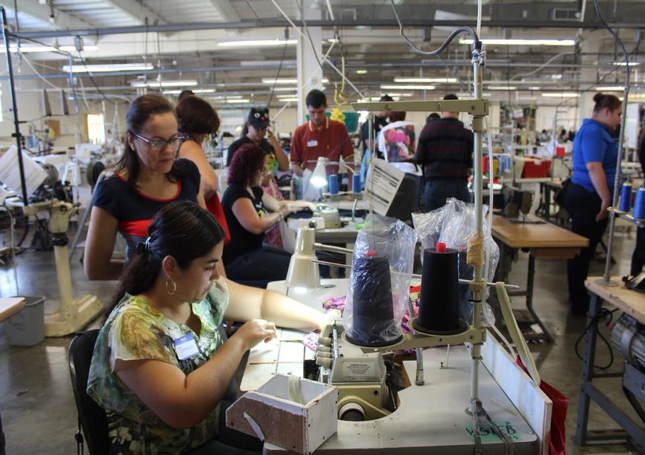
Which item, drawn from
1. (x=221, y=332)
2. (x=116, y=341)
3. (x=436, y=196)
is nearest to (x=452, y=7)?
(x=436, y=196)

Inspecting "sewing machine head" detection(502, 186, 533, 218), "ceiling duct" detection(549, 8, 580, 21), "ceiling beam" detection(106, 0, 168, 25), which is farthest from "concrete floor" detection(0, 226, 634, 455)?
"ceiling beam" detection(106, 0, 168, 25)

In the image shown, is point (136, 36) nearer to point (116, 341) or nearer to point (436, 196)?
point (436, 196)

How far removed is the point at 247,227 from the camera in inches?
104

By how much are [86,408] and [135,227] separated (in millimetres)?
723

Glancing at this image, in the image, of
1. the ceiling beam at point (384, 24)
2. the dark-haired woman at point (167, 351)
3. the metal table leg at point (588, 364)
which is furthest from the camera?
the ceiling beam at point (384, 24)

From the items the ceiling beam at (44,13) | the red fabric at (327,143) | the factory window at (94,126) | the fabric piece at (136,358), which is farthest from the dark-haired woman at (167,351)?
the factory window at (94,126)

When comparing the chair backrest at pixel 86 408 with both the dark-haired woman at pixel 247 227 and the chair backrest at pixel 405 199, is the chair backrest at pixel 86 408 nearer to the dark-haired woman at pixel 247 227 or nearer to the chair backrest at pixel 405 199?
the dark-haired woman at pixel 247 227

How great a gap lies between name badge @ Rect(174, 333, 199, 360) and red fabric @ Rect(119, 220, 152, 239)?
0.62 m

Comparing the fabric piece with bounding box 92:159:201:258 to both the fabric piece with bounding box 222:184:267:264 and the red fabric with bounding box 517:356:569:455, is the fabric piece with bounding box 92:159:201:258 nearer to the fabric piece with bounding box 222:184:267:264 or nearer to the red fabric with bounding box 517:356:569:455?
the fabric piece with bounding box 222:184:267:264

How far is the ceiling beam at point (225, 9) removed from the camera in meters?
7.21

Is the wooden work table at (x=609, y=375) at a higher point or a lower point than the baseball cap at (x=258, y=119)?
lower

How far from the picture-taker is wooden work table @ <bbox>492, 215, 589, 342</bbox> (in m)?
2.95

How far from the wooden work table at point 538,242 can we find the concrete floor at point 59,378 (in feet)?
1.01

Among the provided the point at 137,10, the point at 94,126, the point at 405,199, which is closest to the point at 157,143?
the point at 405,199
